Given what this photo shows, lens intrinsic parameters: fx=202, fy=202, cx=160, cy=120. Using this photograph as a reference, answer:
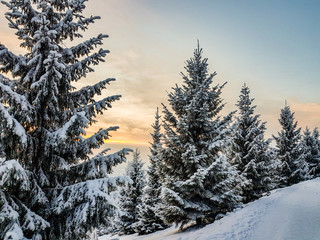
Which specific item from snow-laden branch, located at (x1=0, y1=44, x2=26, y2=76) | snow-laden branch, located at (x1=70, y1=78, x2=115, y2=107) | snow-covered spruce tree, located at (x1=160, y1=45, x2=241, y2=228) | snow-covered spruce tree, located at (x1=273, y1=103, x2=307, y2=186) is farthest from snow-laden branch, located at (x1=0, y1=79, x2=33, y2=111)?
snow-covered spruce tree, located at (x1=273, y1=103, x2=307, y2=186)

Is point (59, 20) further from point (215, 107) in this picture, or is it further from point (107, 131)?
point (215, 107)

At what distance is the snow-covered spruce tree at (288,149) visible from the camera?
28609 mm

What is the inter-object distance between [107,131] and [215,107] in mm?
9134

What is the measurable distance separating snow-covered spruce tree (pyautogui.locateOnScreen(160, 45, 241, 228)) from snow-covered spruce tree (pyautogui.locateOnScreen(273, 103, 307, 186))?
2045 centimetres

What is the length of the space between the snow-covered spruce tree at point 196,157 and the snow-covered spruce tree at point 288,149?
20449 millimetres

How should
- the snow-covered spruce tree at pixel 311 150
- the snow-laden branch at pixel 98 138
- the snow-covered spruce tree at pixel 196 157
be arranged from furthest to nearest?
the snow-covered spruce tree at pixel 311 150, the snow-covered spruce tree at pixel 196 157, the snow-laden branch at pixel 98 138

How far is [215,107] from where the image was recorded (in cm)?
1406

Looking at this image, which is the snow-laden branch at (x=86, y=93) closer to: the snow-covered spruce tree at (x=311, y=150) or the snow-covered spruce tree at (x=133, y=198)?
the snow-covered spruce tree at (x=133, y=198)

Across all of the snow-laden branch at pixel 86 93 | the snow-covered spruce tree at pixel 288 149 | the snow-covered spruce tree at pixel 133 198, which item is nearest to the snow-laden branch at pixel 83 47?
the snow-laden branch at pixel 86 93

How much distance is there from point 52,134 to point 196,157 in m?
7.97

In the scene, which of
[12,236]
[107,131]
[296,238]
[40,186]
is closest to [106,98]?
[107,131]

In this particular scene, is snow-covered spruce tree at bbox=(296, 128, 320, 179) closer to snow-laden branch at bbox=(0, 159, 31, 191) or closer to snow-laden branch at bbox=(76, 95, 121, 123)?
snow-laden branch at bbox=(76, 95, 121, 123)

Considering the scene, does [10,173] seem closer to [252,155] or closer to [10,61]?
[10,61]

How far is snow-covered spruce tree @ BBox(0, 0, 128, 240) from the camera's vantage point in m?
5.50
